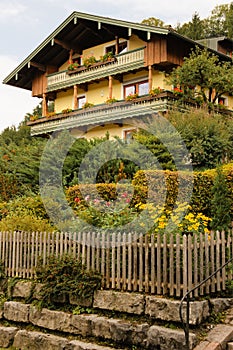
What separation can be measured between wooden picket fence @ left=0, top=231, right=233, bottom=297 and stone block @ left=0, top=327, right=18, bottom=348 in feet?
4.56

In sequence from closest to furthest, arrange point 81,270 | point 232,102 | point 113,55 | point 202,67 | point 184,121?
1. point 81,270
2. point 184,121
3. point 202,67
4. point 113,55
5. point 232,102

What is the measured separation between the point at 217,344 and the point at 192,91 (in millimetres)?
16582

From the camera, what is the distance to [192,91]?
21734 millimetres

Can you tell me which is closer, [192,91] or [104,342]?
[104,342]

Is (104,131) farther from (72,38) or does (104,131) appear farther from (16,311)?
(16,311)

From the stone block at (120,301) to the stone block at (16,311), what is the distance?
161 centimetres

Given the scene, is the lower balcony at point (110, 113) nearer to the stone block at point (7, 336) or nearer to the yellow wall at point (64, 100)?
the yellow wall at point (64, 100)

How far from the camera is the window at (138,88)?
958 inches

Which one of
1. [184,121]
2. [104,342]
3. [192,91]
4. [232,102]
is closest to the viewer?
[104,342]

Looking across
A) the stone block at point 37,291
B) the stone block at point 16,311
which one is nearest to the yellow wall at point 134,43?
the stone block at point 37,291

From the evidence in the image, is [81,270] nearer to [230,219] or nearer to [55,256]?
[55,256]

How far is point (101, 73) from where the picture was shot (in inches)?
985

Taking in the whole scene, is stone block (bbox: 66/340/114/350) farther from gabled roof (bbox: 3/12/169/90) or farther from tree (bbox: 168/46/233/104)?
gabled roof (bbox: 3/12/169/90)

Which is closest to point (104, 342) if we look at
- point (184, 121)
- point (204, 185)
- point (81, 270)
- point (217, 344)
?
point (81, 270)
